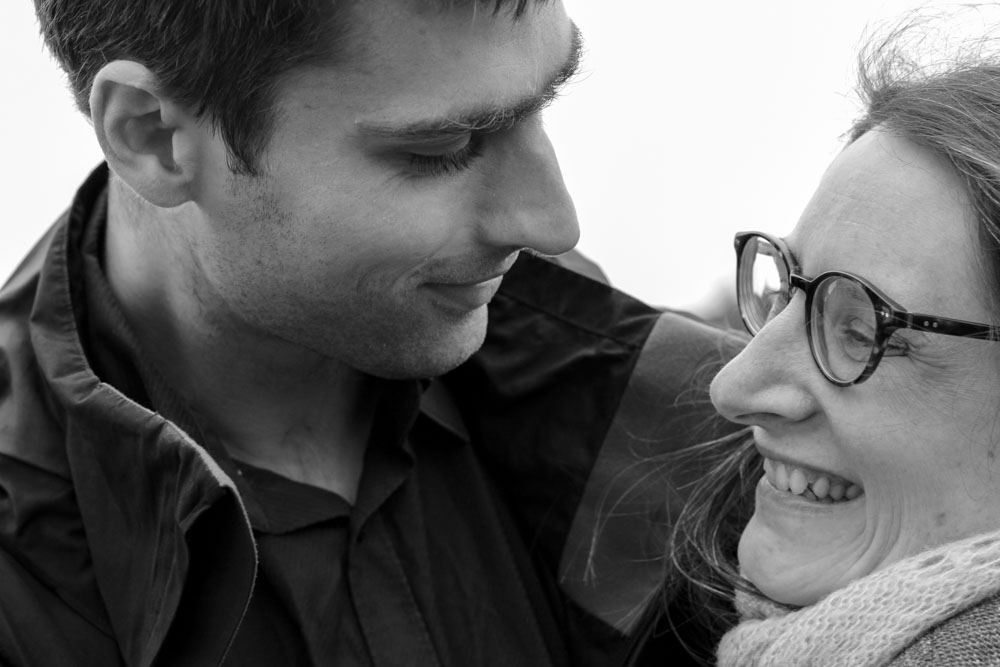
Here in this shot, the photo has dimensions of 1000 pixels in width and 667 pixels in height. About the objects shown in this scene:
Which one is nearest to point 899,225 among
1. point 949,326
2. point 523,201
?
point 949,326

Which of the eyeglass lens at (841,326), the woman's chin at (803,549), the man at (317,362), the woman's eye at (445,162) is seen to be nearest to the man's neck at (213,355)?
the man at (317,362)

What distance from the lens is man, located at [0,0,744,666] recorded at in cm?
157

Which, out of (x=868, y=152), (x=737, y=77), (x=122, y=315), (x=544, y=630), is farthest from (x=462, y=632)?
(x=737, y=77)

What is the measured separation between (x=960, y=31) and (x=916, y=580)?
0.70 m

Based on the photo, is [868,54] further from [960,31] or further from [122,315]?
[122,315]

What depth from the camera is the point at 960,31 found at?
1538 millimetres

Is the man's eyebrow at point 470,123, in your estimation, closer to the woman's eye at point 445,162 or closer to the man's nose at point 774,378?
the woman's eye at point 445,162

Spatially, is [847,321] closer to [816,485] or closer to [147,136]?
[816,485]

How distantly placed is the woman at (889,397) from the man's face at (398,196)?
1.31 feet

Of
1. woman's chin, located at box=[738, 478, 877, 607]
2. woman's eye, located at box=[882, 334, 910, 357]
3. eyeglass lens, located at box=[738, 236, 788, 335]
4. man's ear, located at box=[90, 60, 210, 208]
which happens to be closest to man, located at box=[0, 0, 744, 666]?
man's ear, located at box=[90, 60, 210, 208]

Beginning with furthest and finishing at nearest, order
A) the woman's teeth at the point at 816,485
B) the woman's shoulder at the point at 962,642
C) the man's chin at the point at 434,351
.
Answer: the man's chin at the point at 434,351 < the woman's teeth at the point at 816,485 < the woman's shoulder at the point at 962,642

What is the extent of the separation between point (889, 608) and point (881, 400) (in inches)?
9.0

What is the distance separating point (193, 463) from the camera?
4.96ft

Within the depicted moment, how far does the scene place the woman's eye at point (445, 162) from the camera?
1668mm
